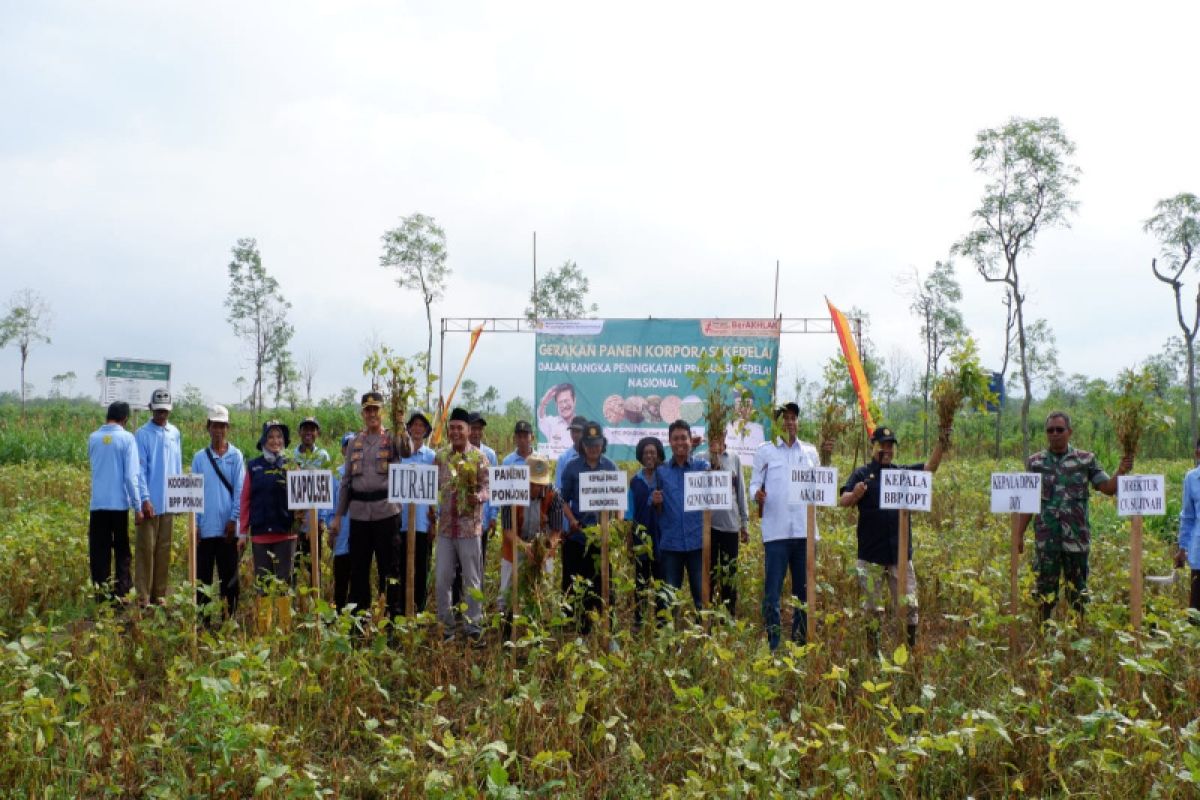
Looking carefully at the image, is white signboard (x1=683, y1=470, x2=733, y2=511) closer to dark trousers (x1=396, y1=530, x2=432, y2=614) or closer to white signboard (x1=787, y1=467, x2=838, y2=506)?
white signboard (x1=787, y1=467, x2=838, y2=506)

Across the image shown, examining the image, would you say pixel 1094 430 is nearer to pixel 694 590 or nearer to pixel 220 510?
pixel 694 590

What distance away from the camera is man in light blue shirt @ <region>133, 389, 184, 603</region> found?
278 inches

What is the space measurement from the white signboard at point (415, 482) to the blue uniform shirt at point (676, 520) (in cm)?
161

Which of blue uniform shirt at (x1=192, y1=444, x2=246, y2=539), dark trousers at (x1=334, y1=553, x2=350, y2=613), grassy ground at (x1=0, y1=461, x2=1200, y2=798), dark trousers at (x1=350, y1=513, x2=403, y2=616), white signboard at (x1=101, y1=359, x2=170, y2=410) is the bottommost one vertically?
grassy ground at (x1=0, y1=461, x2=1200, y2=798)

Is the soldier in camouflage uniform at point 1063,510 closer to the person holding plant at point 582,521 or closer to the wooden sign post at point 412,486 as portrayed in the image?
the person holding plant at point 582,521

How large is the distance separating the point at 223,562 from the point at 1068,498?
19.9 feet

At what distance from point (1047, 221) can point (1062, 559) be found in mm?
12974

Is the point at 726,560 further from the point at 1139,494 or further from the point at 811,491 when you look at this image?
the point at 1139,494

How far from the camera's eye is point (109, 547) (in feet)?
23.5

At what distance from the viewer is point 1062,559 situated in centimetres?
598

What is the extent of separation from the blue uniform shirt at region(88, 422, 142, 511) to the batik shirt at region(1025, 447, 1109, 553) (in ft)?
22.3

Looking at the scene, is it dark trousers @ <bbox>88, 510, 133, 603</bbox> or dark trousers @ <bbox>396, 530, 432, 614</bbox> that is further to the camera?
dark trousers @ <bbox>88, 510, 133, 603</bbox>

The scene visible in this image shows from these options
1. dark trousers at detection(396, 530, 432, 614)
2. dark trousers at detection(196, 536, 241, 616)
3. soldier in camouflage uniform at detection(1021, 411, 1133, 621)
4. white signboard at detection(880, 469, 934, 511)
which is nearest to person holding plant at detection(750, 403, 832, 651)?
white signboard at detection(880, 469, 934, 511)

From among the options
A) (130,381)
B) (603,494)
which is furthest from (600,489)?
(130,381)
